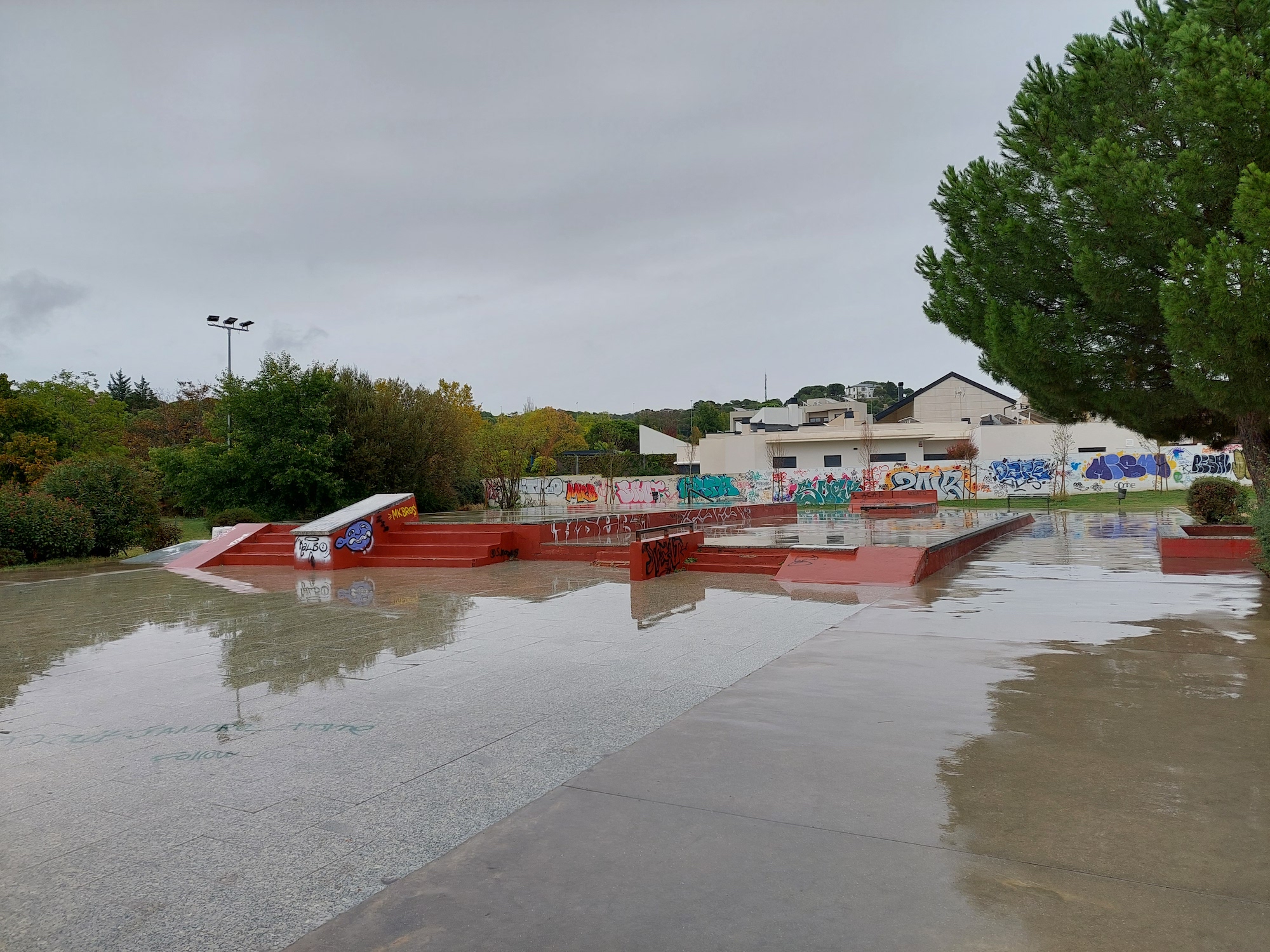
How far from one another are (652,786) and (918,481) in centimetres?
3993

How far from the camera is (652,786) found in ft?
13.8

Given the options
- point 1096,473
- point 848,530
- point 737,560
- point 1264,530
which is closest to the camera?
point 1264,530

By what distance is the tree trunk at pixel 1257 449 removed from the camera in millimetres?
13016

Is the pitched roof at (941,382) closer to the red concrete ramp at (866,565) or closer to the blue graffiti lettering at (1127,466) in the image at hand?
the blue graffiti lettering at (1127,466)

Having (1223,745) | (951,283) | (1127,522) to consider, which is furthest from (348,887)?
(1127,522)

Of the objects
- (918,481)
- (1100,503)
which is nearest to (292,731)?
(1100,503)

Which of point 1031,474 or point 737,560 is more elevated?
point 1031,474

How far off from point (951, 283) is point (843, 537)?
201 inches

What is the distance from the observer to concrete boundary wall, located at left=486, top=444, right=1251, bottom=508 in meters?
39.6

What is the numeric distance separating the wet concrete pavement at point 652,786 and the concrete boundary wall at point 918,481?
30.8 meters

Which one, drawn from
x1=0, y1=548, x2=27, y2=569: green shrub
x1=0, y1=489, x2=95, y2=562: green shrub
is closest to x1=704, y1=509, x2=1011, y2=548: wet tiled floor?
x1=0, y1=489, x2=95, y2=562: green shrub

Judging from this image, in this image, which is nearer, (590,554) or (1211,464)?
(590,554)

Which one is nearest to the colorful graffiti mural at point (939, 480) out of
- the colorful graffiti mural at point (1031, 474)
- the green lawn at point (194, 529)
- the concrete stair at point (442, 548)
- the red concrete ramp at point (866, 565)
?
the colorful graffiti mural at point (1031, 474)

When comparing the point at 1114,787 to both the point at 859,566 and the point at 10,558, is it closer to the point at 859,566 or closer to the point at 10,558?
the point at 859,566
